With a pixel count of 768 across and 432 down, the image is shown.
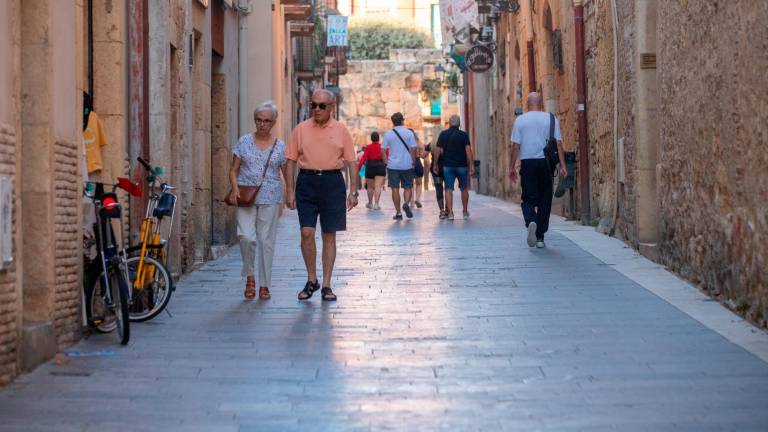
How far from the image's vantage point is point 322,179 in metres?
10.7

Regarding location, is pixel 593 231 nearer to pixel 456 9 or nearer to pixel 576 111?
pixel 576 111

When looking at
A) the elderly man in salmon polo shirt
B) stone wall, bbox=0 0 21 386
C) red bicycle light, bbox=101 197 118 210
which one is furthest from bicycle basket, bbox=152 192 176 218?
stone wall, bbox=0 0 21 386

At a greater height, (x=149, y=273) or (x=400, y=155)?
(x=400, y=155)

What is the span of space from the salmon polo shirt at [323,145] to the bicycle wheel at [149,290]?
1.78 m

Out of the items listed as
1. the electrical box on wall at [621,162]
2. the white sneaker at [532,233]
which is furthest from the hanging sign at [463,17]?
the white sneaker at [532,233]

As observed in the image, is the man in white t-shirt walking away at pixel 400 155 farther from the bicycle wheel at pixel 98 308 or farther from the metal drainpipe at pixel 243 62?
the bicycle wheel at pixel 98 308

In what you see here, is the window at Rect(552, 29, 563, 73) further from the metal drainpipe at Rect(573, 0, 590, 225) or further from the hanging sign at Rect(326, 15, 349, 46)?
the hanging sign at Rect(326, 15, 349, 46)

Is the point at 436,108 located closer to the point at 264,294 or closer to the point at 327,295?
the point at 264,294

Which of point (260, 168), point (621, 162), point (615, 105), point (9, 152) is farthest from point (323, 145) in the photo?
point (615, 105)

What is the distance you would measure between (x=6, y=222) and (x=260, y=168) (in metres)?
4.25

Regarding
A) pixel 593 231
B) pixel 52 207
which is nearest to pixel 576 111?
pixel 593 231

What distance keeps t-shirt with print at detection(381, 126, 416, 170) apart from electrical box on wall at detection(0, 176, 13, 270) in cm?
1603

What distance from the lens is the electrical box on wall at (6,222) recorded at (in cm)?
691

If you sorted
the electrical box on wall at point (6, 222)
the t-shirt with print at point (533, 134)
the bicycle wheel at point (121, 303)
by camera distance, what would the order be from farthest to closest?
1. the t-shirt with print at point (533, 134)
2. the bicycle wheel at point (121, 303)
3. the electrical box on wall at point (6, 222)
